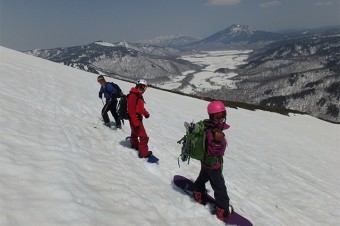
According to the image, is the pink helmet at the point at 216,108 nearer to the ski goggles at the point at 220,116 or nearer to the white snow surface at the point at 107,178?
the ski goggles at the point at 220,116

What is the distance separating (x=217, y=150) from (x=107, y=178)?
3.54 meters

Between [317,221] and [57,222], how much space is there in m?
11.7

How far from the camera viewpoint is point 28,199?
22.9ft

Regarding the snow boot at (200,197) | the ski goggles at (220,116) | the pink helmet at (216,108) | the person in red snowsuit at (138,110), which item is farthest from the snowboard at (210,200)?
the pink helmet at (216,108)

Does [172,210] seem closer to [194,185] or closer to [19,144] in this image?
[194,185]

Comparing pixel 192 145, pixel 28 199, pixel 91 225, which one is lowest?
pixel 91 225

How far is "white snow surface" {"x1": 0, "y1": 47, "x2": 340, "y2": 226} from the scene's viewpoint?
736cm

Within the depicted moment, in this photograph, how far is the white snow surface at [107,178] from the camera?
7355 mm

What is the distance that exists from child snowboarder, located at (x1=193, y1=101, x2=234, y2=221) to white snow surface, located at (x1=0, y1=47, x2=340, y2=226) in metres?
0.52

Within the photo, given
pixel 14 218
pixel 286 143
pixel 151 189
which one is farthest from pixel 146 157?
pixel 286 143

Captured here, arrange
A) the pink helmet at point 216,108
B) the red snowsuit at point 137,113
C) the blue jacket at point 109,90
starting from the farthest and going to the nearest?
1. the blue jacket at point 109,90
2. the red snowsuit at point 137,113
3. the pink helmet at point 216,108

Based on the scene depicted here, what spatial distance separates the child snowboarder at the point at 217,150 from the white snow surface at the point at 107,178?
525 mm

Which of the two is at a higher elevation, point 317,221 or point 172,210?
point 172,210

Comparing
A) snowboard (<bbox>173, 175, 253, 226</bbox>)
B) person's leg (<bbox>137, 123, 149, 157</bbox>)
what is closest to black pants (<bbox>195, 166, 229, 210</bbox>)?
snowboard (<bbox>173, 175, 253, 226</bbox>)
